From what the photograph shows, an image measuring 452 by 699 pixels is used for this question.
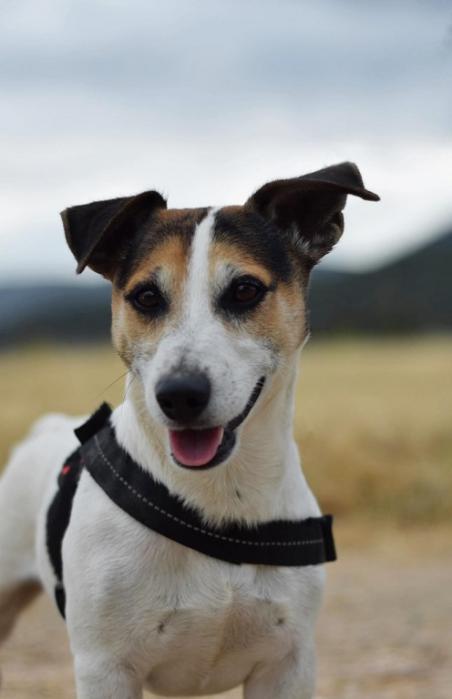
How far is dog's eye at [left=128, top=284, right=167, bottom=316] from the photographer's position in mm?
4152

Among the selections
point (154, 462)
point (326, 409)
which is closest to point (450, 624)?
point (154, 462)

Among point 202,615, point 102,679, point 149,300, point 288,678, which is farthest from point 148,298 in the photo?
point 288,678

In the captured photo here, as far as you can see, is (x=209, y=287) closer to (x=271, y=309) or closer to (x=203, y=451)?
(x=271, y=309)

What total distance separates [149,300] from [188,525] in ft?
3.02

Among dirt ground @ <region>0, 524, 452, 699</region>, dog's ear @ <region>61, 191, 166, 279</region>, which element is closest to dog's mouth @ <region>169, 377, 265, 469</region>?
dog's ear @ <region>61, 191, 166, 279</region>

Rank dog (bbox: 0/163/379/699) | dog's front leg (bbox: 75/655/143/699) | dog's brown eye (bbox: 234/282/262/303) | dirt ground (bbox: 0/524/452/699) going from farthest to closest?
dirt ground (bbox: 0/524/452/699), dog's front leg (bbox: 75/655/143/699), dog's brown eye (bbox: 234/282/262/303), dog (bbox: 0/163/379/699)

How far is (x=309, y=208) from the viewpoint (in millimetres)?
4691

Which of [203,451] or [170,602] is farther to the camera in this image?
[170,602]

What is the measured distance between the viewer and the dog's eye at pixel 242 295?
412 cm

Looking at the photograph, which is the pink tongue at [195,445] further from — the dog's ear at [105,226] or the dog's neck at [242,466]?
the dog's ear at [105,226]

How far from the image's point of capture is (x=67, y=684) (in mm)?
7121

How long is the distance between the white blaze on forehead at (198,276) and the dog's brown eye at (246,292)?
12 cm

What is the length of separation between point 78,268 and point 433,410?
1333 cm

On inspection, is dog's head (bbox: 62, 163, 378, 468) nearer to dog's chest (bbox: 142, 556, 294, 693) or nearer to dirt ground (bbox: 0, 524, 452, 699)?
dog's chest (bbox: 142, 556, 294, 693)
